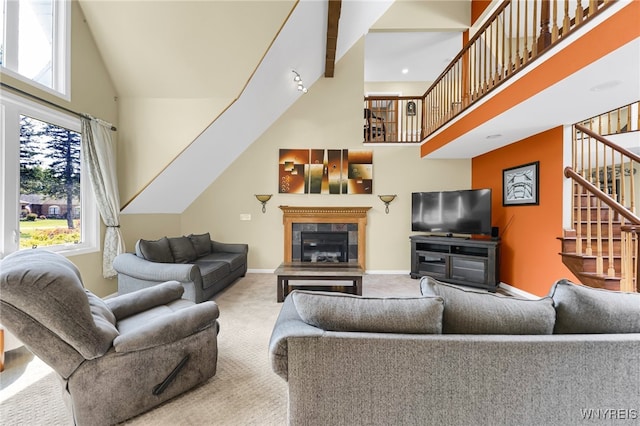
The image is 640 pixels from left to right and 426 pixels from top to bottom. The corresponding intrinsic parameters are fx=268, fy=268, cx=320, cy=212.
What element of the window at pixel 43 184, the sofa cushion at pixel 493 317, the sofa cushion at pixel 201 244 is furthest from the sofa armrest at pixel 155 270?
the sofa cushion at pixel 493 317

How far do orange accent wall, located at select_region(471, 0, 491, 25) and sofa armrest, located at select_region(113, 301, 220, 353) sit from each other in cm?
638

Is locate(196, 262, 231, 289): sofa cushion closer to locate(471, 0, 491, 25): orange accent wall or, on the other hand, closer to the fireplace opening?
the fireplace opening

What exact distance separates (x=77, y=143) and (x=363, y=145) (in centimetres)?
446

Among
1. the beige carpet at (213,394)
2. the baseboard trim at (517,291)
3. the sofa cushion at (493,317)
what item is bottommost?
the beige carpet at (213,394)

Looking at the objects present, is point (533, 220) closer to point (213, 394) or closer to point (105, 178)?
point (213, 394)

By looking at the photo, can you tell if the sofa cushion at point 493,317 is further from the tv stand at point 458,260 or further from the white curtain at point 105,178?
the white curtain at point 105,178

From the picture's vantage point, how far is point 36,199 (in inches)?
114

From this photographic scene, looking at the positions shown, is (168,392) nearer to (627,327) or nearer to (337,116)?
(627,327)

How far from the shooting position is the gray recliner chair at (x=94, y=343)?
1.32 m

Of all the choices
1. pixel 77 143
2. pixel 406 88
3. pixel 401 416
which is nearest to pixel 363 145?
pixel 406 88

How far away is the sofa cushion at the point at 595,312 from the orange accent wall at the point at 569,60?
178 centimetres

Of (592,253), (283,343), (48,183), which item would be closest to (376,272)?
(592,253)

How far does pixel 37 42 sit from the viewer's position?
290 cm

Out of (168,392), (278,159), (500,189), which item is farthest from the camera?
(278,159)
